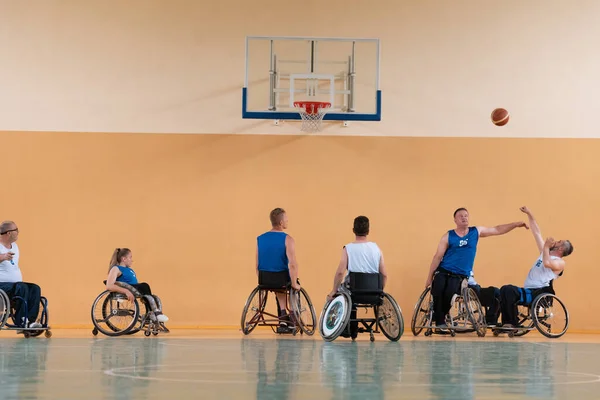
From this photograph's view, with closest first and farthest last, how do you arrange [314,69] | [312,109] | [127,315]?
1. [127,315]
2. [312,109]
3. [314,69]

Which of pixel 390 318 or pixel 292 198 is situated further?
pixel 292 198

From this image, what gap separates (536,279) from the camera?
7852mm

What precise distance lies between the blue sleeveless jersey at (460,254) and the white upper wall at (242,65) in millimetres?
1423

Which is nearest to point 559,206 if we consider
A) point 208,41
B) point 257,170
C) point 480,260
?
point 480,260

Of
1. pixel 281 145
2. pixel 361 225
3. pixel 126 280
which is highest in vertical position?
pixel 281 145

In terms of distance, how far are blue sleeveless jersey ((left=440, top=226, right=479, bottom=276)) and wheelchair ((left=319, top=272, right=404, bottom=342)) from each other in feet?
3.53

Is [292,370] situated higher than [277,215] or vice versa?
[277,215]

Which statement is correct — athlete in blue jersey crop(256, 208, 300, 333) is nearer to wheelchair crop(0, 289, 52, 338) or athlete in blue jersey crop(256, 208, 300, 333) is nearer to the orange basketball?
wheelchair crop(0, 289, 52, 338)

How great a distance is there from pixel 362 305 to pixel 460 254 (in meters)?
1.30

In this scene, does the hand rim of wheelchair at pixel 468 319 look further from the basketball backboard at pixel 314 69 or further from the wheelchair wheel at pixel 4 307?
the wheelchair wheel at pixel 4 307

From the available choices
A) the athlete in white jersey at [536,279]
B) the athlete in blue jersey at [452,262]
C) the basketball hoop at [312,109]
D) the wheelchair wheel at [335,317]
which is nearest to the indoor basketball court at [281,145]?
the basketball hoop at [312,109]

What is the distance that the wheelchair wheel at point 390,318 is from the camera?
6457mm

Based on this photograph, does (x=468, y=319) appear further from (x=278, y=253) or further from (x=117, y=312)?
(x=117, y=312)

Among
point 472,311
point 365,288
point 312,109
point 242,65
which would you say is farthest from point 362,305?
point 242,65
